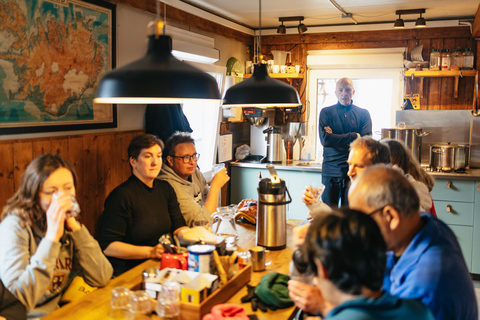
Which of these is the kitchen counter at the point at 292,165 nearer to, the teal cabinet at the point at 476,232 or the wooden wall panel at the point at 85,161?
the teal cabinet at the point at 476,232

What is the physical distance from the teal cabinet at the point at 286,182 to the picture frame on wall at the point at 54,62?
2.28 metres

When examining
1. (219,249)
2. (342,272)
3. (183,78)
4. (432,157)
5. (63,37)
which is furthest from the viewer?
(432,157)

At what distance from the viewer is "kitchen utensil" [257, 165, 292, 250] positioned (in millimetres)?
2582

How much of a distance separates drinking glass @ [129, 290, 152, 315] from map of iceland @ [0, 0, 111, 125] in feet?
4.50

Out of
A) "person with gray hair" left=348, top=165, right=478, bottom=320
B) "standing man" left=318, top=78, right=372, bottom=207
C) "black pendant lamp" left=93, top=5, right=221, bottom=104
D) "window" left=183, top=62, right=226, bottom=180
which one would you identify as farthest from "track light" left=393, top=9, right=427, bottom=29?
"black pendant lamp" left=93, top=5, right=221, bottom=104

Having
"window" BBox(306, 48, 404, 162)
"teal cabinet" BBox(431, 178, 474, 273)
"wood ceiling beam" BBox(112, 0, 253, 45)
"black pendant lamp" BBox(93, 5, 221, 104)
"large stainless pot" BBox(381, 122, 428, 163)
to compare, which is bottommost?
"teal cabinet" BBox(431, 178, 474, 273)

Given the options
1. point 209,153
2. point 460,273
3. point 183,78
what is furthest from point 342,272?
point 209,153

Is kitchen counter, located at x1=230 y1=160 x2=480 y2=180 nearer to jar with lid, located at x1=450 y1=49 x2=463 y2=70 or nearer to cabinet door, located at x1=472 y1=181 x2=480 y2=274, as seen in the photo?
cabinet door, located at x1=472 y1=181 x2=480 y2=274

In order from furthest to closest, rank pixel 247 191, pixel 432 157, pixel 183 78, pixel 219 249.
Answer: pixel 247 191 → pixel 432 157 → pixel 219 249 → pixel 183 78

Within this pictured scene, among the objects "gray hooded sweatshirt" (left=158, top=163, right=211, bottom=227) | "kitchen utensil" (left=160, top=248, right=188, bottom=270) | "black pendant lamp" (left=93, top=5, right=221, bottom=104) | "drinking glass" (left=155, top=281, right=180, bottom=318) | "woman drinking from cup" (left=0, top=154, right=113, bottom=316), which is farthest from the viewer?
"gray hooded sweatshirt" (left=158, top=163, right=211, bottom=227)

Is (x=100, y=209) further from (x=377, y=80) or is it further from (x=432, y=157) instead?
(x=377, y=80)

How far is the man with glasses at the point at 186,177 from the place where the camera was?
3080 mm

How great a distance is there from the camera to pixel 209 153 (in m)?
4.96

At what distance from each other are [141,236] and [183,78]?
1334 mm
